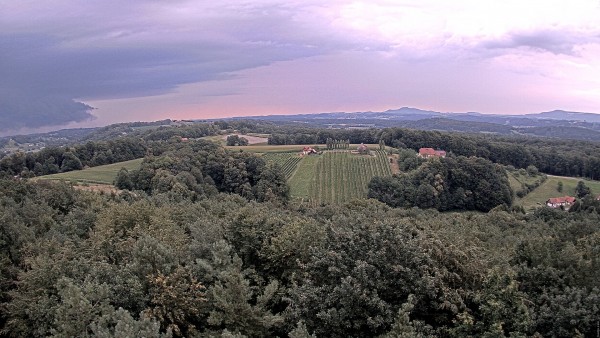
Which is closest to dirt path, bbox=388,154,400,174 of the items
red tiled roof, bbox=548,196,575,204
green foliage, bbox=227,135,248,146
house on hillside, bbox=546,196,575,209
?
house on hillside, bbox=546,196,575,209

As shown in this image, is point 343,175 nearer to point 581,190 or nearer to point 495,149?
point 581,190

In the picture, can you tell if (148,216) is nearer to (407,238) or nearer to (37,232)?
(37,232)

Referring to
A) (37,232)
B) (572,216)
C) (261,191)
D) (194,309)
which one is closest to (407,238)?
(194,309)

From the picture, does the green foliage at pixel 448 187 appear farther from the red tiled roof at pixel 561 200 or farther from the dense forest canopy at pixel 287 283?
the dense forest canopy at pixel 287 283

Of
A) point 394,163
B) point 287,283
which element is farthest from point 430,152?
point 287,283

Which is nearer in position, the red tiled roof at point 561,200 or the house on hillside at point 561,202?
the house on hillside at point 561,202

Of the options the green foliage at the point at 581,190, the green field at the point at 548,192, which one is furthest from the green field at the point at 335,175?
the green foliage at the point at 581,190
